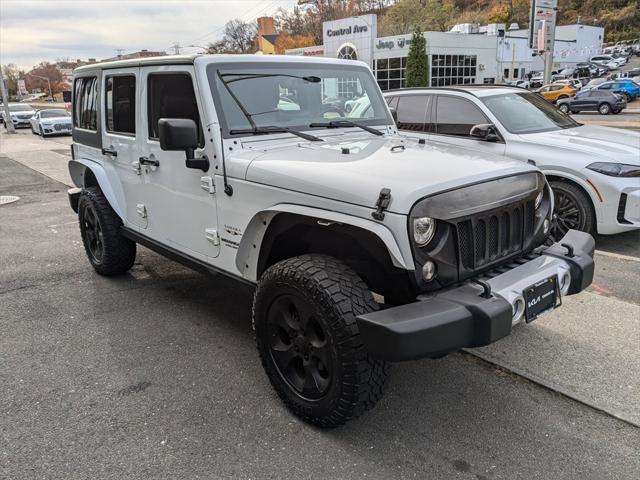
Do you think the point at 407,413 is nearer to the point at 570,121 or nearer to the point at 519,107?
the point at 519,107

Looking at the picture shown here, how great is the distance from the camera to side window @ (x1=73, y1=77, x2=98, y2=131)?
16.1ft

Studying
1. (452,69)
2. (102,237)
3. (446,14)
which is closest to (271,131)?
(102,237)

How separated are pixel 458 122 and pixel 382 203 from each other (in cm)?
469

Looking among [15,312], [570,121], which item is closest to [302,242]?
[15,312]

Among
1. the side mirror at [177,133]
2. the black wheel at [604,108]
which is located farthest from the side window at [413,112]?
the black wheel at [604,108]

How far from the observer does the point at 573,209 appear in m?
5.73

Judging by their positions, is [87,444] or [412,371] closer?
[87,444]

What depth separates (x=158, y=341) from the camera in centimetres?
387

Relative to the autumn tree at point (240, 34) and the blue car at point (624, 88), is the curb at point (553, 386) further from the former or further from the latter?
the autumn tree at point (240, 34)

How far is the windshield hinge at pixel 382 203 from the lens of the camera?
2.38 metres

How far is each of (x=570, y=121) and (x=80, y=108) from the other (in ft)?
19.8

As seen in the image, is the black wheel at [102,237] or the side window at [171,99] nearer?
the side window at [171,99]

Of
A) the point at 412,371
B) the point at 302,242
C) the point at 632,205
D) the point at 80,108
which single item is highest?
the point at 80,108

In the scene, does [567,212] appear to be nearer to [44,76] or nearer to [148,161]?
[148,161]
